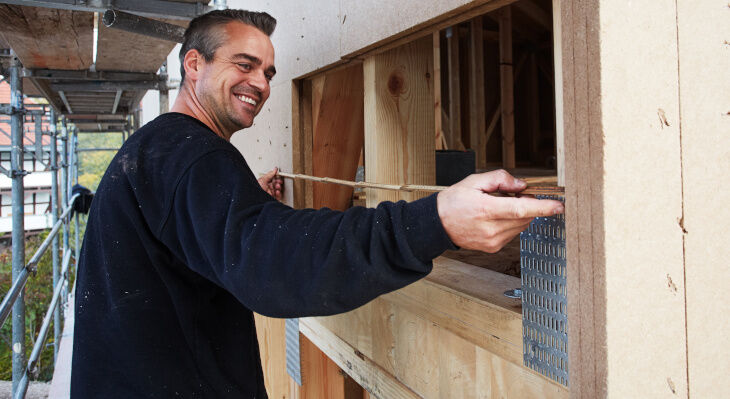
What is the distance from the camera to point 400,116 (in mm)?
2012

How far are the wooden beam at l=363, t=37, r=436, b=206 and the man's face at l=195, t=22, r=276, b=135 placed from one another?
447 mm

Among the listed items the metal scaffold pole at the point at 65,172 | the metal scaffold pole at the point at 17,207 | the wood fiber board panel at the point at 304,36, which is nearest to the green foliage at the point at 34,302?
the metal scaffold pole at the point at 65,172

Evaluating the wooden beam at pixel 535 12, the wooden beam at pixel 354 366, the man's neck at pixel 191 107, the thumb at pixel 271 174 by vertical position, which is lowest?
the wooden beam at pixel 354 366

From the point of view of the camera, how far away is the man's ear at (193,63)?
1.75 metres

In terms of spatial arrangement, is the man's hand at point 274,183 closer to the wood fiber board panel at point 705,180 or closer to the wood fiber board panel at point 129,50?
the wood fiber board panel at point 129,50

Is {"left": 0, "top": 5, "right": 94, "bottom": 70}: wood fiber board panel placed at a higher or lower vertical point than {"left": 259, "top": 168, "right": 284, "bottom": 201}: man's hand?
higher

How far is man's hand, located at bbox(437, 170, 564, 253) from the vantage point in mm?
890

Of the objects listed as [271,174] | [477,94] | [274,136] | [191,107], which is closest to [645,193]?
[191,107]

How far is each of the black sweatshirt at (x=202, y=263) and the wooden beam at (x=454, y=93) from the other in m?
6.22

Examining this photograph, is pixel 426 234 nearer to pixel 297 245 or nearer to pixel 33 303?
pixel 297 245

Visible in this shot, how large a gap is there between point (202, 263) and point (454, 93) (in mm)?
7142

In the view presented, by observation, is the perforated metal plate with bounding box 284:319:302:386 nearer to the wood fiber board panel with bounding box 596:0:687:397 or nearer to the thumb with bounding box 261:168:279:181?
the thumb with bounding box 261:168:279:181

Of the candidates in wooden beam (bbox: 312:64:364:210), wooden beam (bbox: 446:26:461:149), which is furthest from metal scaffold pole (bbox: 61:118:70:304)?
wooden beam (bbox: 312:64:364:210)

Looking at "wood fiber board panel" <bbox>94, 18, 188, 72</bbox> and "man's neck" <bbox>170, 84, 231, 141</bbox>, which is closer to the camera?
"man's neck" <bbox>170, 84, 231, 141</bbox>
